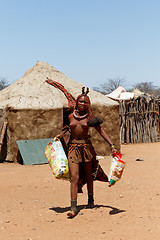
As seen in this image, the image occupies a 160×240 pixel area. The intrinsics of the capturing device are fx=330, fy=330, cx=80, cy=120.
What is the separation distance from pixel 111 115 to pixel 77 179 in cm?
617

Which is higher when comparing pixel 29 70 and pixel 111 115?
pixel 29 70

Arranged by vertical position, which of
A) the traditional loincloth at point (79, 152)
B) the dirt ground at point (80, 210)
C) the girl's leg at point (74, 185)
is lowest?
the dirt ground at point (80, 210)

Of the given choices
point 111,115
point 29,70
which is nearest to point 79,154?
point 111,115

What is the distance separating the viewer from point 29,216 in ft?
14.5

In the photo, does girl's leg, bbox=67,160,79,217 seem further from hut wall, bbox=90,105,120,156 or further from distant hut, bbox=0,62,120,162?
hut wall, bbox=90,105,120,156

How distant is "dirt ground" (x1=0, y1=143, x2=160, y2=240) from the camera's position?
3.69 meters

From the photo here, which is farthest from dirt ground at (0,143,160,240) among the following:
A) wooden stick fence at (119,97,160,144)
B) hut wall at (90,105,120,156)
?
wooden stick fence at (119,97,160,144)

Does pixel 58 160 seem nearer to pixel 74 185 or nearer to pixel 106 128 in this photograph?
pixel 74 185

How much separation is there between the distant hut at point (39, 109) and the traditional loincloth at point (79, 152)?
16.3 ft

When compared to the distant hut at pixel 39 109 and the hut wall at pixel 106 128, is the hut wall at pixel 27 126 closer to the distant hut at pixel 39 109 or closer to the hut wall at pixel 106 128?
the distant hut at pixel 39 109

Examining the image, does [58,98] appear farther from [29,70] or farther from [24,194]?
[24,194]

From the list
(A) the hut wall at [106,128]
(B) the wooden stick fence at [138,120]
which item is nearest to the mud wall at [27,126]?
(A) the hut wall at [106,128]

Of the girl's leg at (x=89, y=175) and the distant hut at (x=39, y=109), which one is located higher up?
the distant hut at (x=39, y=109)

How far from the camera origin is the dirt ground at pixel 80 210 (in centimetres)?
369
